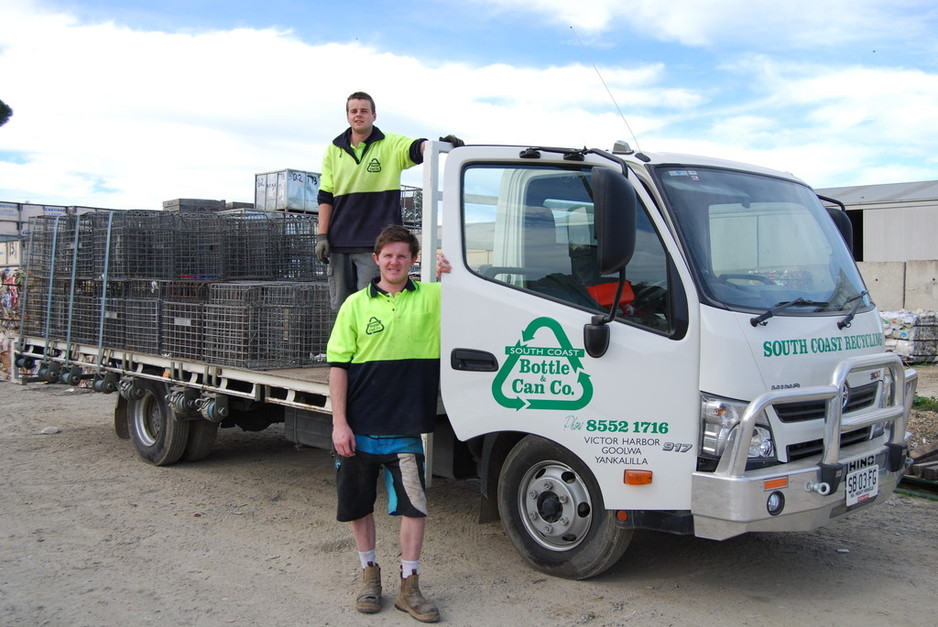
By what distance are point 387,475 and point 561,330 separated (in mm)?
1172

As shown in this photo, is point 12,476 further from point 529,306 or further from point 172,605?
point 529,306

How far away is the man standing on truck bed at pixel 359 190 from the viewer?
5434 millimetres

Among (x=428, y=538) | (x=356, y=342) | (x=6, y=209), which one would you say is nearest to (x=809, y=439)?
(x=356, y=342)


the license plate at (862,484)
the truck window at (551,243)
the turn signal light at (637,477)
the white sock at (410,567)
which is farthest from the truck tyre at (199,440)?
the license plate at (862,484)

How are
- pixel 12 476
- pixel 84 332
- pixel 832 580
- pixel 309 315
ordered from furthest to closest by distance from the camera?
1. pixel 84 332
2. pixel 12 476
3. pixel 309 315
4. pixel 832 580

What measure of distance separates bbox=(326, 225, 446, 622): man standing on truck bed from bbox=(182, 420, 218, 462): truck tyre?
3.71 m

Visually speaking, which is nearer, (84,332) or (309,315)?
(309,315)

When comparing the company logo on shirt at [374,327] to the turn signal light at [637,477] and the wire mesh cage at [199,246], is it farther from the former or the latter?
the wire mesh cage at [199,246]

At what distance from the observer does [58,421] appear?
1008cm

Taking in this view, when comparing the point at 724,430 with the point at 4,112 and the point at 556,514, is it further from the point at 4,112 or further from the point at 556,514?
the point at 4,112

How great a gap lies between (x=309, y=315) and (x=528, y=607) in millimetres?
2949

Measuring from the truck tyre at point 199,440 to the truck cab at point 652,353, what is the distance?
368 centimetres

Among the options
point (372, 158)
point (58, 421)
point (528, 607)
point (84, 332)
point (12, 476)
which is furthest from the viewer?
point (58, 421)

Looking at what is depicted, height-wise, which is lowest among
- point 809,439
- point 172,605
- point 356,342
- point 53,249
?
point 172,605
